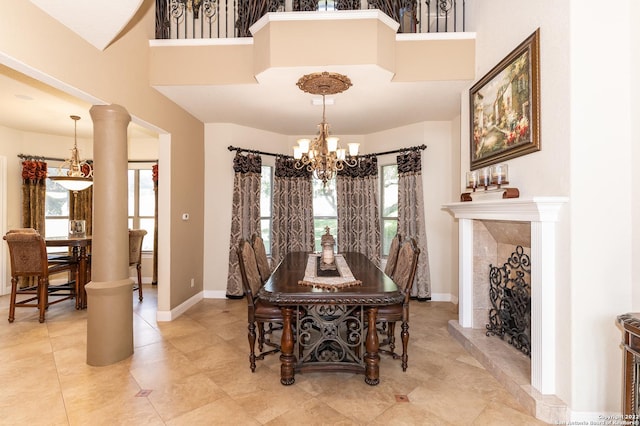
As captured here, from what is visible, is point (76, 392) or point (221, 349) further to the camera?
point (221, 349)

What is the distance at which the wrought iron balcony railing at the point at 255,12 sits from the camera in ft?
10.6

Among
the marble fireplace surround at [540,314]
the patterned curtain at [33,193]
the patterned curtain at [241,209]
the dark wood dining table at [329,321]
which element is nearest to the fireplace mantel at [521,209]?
the marble fireplace surround at [540,314]

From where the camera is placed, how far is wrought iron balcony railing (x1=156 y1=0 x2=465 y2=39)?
3234 mm

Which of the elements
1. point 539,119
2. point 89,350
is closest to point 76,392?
point 89,350

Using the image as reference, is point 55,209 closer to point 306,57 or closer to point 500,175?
point 306,57

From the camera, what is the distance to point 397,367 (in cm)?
266

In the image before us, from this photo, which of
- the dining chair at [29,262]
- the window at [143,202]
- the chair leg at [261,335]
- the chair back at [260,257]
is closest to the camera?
the chair leg at [261,335]

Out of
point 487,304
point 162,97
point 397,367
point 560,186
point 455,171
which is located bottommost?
point 397,367

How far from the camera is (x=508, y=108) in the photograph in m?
2.56

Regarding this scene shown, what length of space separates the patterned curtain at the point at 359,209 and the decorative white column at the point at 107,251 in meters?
3.24

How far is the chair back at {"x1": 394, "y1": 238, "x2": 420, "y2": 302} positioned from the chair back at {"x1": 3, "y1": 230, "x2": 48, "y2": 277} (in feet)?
13.5

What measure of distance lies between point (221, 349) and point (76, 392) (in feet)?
3.58

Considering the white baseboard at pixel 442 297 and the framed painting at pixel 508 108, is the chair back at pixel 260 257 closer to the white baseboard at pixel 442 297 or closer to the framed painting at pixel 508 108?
the framed painting at pixel 508 108

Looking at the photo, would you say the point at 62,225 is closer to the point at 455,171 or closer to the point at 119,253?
the point at 119,253
